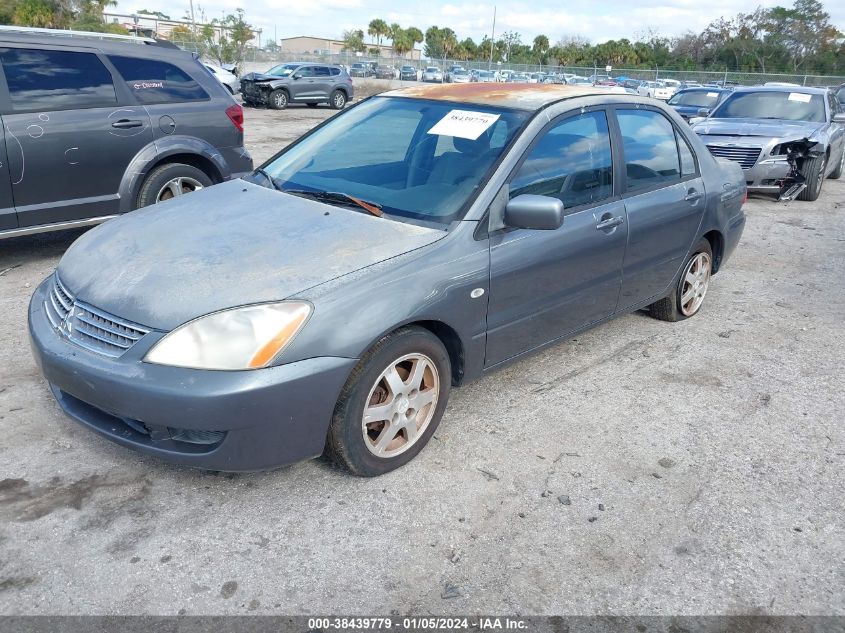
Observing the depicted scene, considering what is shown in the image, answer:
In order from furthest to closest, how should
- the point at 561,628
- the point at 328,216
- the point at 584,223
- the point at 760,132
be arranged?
the point at 760,132
the point at 584,223
the point at 328,216
the point at 561,628

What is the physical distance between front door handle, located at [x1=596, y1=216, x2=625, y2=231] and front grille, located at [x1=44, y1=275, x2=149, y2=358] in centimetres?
246

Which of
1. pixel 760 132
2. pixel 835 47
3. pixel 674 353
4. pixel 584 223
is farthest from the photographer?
pixel 835 47

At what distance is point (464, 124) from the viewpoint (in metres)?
3.76

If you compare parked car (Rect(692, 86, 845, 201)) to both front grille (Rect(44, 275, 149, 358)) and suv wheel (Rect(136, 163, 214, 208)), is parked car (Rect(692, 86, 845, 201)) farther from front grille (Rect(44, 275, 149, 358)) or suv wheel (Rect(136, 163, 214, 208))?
front grille (Rect(44, 275, 149, 358))

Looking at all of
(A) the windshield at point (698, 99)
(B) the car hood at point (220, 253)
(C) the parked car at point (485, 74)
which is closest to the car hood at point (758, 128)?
(A) the windshield at point (698, 99)

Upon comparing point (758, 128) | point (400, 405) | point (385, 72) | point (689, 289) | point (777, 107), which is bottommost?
point (400, 405)

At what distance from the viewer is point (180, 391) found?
8.54ft

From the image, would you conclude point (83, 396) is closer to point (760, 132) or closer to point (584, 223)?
point (584, 223)

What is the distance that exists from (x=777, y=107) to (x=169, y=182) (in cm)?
901

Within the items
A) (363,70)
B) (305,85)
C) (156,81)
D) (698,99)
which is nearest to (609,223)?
(156,81)

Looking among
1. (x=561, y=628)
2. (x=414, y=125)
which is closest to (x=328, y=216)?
(x=414, y=125)

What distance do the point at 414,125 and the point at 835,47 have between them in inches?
2783

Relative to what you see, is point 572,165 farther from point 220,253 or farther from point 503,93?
point 220,253

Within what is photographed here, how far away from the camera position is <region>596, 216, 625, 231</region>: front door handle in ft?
13.0
